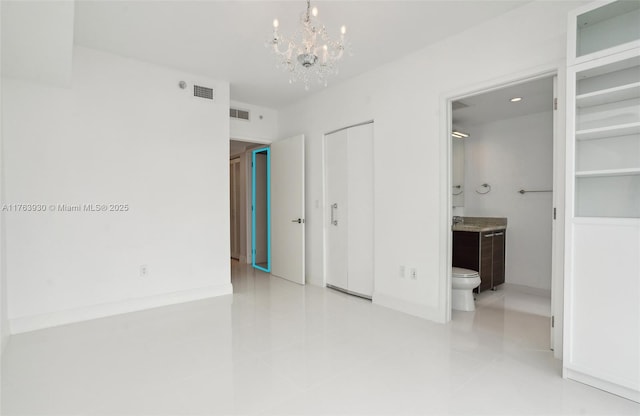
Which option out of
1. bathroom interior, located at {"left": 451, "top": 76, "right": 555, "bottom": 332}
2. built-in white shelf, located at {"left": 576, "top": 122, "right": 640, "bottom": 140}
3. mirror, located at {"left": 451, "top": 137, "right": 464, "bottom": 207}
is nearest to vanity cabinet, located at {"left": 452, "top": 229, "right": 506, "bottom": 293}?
bathroom interior, located at {"left": 451, "top": 76, "right": 555, "bottom": 332}

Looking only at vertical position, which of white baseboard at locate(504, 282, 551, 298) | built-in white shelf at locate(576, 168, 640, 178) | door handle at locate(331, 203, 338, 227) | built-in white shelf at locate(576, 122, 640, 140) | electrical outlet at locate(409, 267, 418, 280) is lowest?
white baseboard at locate(504, 282, 551, 298)

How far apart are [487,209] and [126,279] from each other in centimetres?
490

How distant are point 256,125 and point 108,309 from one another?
10.4 feet

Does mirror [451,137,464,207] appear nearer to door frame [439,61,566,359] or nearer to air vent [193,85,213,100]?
door frame [439,61,566,359]

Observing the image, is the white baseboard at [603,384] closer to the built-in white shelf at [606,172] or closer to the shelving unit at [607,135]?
the shelving unit at [607,135]

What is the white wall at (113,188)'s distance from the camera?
117 inches

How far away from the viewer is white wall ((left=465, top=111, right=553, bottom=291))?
4320 millimetres

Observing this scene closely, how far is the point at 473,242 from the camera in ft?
13.4

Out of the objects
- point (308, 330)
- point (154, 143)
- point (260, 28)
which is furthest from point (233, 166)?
point (308, 330)

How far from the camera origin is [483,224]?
16.1ft

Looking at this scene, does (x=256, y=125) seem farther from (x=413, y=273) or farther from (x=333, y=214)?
(x=413, y=273)

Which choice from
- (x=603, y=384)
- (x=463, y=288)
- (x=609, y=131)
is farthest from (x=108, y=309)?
(x=609, y=131)

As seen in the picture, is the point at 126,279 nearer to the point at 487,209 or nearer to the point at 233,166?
the point at 233,166

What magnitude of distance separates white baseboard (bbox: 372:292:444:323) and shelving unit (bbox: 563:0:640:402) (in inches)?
45.8
